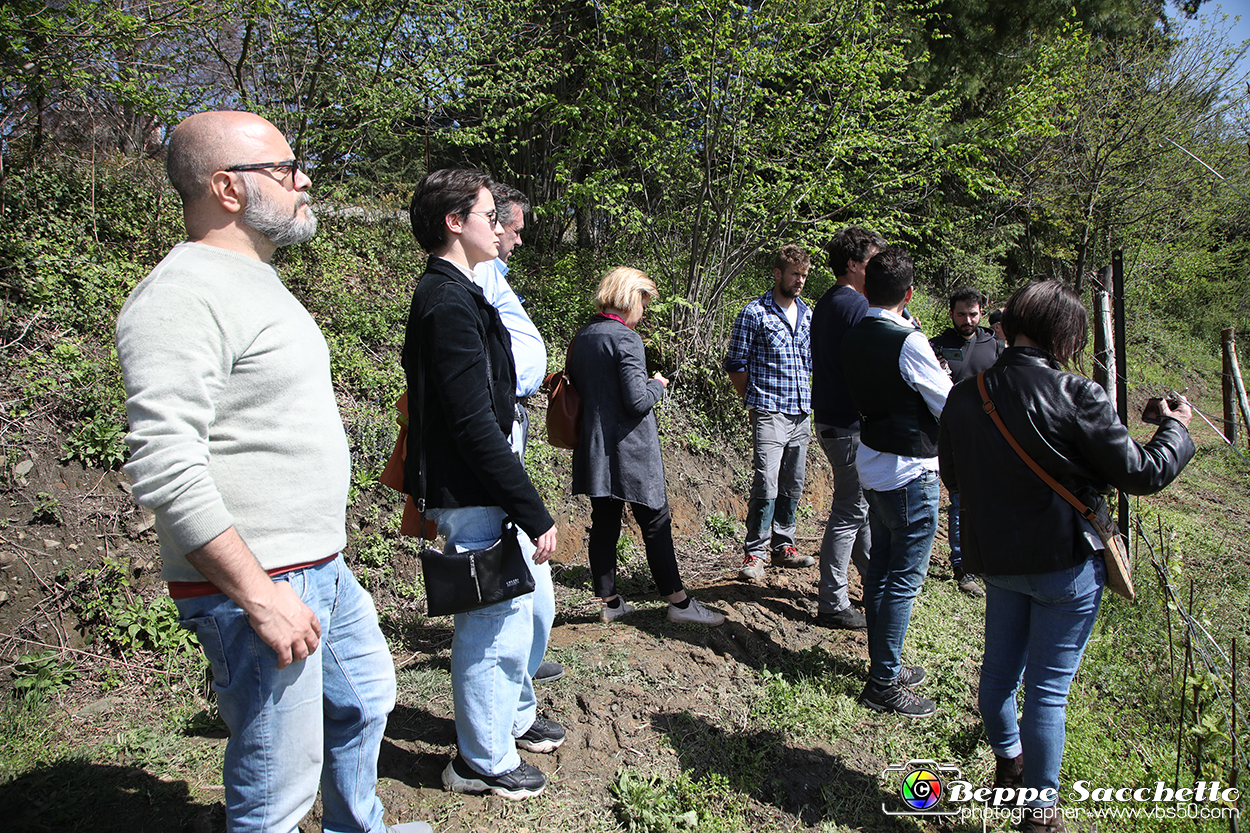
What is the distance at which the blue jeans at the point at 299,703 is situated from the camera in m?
1.55

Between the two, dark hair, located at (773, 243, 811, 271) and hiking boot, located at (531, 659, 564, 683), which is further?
dark hair, located at (773, 243, 811, 271)

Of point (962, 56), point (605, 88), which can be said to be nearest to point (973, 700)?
point (605, 88)

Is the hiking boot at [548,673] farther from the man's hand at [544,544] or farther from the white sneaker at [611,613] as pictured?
the man's hand at [544,544]

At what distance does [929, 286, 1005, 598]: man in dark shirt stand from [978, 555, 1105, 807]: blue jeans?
242 cm

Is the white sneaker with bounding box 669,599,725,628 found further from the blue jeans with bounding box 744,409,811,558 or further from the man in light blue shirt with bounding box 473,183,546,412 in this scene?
the man in light blue shirt with bounding box 473,183,546,412

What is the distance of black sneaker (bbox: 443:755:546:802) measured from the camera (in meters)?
2.47

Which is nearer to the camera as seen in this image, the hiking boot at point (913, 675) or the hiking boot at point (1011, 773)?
the hiking boot at point (1011, 773)

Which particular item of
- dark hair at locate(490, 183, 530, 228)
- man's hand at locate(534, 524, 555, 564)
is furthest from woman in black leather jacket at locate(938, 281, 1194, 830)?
dark hair at locate(490, 183, 530, 228)

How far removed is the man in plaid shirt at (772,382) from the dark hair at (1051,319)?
7.49 feet

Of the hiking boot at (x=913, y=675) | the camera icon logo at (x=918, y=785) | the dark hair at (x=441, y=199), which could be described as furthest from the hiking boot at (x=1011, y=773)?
the dark hair at (x=441, y=199)

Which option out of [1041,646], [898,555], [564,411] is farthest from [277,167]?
[898,555]

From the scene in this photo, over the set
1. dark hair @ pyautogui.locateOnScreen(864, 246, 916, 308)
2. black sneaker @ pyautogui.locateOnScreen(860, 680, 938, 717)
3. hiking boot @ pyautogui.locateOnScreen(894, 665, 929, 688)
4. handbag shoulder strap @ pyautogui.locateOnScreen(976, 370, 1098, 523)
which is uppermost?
dark hair @ pyautogui.locateOnScreen(864, 246, 916, 308)

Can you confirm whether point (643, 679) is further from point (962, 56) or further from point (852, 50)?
point (962, 56)

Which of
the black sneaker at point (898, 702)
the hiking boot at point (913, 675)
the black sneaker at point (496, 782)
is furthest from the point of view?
the hiking boot at point (913, 675)
